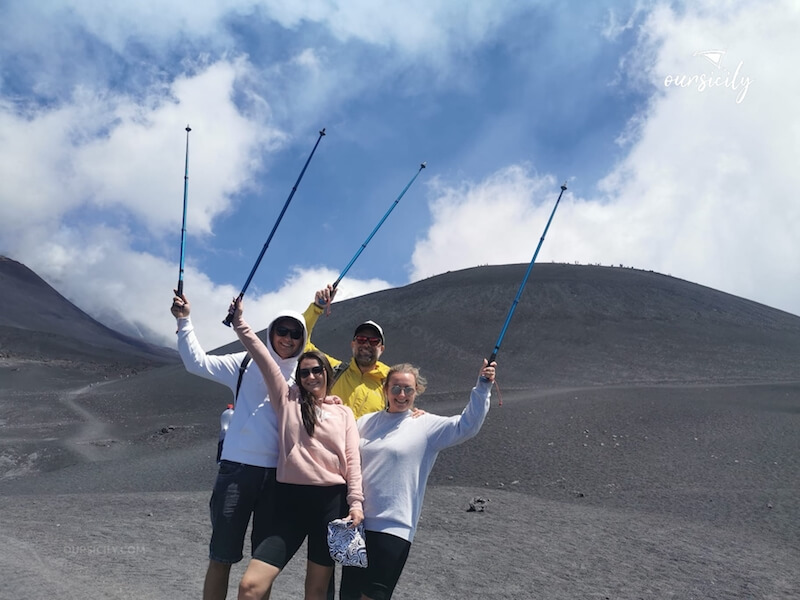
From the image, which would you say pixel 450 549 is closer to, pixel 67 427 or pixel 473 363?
pixel 67 427

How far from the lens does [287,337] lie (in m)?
3.02

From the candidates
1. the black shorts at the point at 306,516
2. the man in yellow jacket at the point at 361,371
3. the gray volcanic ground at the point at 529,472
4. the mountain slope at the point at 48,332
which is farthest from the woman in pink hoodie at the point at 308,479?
the mountain slope at the point at 48,332

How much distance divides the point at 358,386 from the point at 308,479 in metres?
0.83

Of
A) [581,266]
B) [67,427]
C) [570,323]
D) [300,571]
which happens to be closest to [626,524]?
[300,571]

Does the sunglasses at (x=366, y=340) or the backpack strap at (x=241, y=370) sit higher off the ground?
the sunglasses at (x=366, y=340)

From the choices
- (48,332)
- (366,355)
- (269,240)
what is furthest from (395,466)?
(48,332)

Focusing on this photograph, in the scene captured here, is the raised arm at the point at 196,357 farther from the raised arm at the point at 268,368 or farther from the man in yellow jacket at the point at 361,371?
the man in yellow jacket at the point at 361,371

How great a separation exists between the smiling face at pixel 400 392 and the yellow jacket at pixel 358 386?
0.32 m

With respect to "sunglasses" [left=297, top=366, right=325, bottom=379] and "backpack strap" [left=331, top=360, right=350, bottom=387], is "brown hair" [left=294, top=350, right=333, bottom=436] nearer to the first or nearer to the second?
"sunglasses" [left=297, top=366, right=325, bottom=379]

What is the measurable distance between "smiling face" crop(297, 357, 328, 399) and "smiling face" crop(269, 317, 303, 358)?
113 mm

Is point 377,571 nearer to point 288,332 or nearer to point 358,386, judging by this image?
point 358,386

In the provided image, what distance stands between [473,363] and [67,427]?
589 inches

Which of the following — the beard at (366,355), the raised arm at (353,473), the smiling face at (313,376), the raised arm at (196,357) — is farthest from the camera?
the beard at (366,355)

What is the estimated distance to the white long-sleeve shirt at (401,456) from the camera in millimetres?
2744
